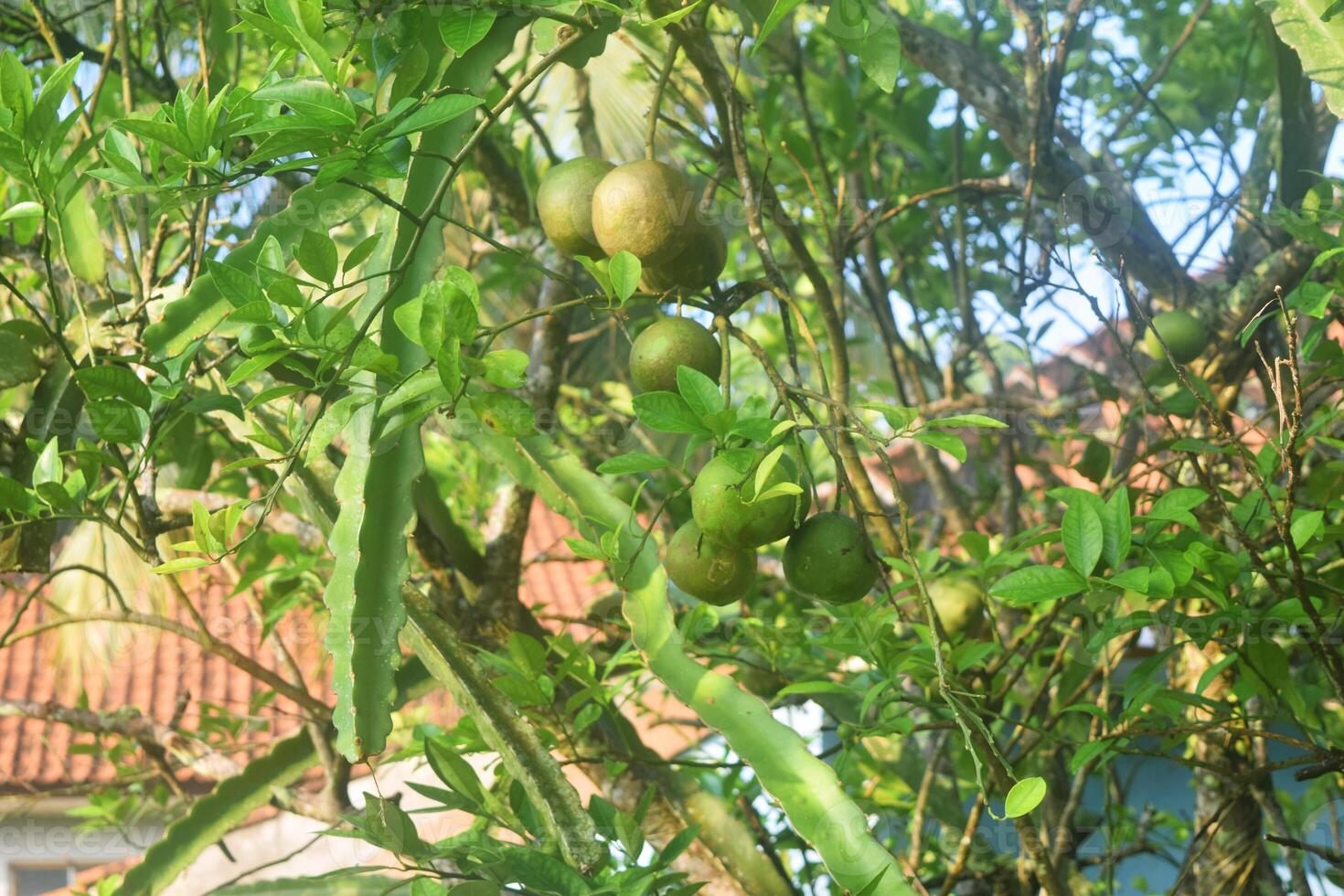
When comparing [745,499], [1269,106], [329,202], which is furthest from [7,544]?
[1269,106]

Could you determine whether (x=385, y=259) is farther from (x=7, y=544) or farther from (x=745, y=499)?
(x=7, y=544)

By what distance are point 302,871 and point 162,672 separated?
3.28m

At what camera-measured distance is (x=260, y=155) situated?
90 cm

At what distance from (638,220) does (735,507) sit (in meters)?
0.27

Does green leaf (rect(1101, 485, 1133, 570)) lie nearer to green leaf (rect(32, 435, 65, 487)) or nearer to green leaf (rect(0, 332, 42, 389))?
green leaf (rect(32, 435, 65, 487))

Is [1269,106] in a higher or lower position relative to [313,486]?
higher

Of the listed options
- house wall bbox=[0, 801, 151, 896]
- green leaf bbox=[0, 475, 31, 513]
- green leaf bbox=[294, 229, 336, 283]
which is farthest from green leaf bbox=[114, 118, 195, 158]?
house wall bbox=[0, 801, 151, 896]

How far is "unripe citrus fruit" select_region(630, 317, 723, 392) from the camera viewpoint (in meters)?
1.07

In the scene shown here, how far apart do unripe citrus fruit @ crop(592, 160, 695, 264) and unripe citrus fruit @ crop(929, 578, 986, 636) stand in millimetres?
733

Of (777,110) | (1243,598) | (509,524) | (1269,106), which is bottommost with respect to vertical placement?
(1243,598)

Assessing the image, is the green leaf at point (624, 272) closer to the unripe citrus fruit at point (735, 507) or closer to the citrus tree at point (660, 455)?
the citrus tree at point (660, 455)

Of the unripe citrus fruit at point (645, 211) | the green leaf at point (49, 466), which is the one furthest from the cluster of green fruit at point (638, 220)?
the green leaf at point (49, 466)

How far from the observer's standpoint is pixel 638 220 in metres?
1.06

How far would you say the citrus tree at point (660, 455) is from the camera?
1.01 m
